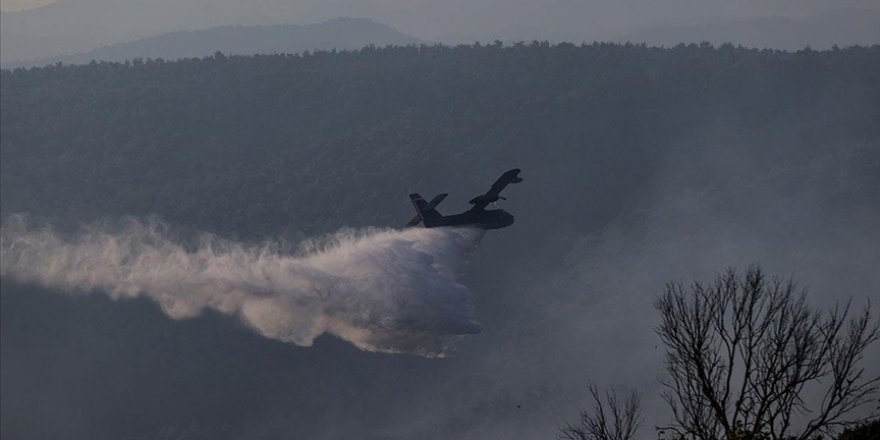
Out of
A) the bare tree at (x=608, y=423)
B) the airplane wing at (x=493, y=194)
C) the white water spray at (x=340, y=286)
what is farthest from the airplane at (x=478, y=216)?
the bare tree at (x=608, y=423)

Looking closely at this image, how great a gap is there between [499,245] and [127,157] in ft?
191

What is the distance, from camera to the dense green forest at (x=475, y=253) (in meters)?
149

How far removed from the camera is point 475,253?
6678 inches

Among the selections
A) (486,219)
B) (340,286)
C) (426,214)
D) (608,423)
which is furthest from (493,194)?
(608,423)

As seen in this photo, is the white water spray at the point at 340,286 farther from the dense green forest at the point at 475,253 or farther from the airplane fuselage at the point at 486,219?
the dense green forest at the point at 475,253

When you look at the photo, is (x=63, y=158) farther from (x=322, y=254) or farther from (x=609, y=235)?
(x=322, y=254)

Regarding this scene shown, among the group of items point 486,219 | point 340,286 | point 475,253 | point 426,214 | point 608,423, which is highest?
point 475,253

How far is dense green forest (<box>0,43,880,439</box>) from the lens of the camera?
490 ft

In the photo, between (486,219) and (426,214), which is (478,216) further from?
(426,214)

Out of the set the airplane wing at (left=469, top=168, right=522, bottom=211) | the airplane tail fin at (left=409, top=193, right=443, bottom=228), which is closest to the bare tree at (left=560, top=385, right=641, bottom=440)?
the airplane wing at (left=469, top=168, right=522, bottom=211)

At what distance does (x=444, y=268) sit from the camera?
7638 centimetres

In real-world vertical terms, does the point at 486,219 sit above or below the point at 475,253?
below

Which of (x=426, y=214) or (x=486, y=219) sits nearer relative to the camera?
(x=486, y=219)

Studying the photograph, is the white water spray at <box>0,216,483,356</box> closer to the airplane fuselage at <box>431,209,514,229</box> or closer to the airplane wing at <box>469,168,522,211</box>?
the airplane fuselage at <box>431,209,514,229</box>
